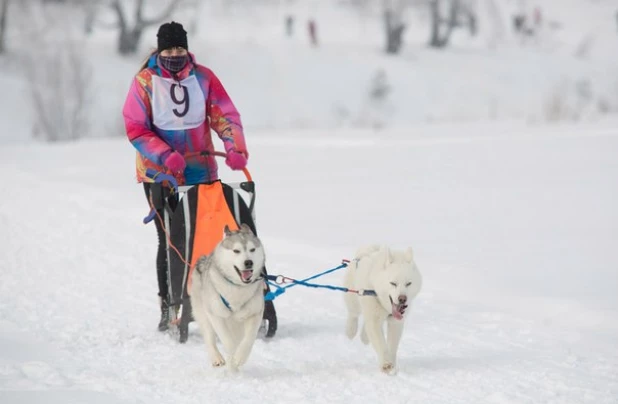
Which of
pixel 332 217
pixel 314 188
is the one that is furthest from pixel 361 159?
pixel 332 217

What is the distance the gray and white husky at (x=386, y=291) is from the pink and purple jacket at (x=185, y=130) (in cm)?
107

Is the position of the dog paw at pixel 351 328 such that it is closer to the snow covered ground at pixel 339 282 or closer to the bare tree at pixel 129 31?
the snow covered ground at pixel 339 282

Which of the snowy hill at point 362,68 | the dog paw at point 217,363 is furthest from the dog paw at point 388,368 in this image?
the snowy hill at point 362,68

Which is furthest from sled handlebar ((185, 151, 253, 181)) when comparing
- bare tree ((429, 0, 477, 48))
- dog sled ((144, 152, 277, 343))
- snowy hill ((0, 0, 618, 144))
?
bare tree ((429, 0, 477, 48))

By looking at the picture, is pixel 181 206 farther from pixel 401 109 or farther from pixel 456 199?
pixel 401 109

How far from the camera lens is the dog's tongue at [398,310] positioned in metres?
4.34

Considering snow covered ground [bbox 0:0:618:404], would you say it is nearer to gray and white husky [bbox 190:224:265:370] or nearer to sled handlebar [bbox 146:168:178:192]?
gray and white husky [bbox 190:224:265:370]

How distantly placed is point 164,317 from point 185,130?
3.87 ft

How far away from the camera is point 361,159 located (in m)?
16.9

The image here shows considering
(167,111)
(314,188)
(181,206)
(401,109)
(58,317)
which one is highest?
(167,111)

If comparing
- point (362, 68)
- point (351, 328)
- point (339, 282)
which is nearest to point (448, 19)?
point (362, 68)

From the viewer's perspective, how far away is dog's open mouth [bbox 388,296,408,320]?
4.33m

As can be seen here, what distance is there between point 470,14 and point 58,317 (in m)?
42.0

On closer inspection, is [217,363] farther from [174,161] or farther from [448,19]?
[448,19]
